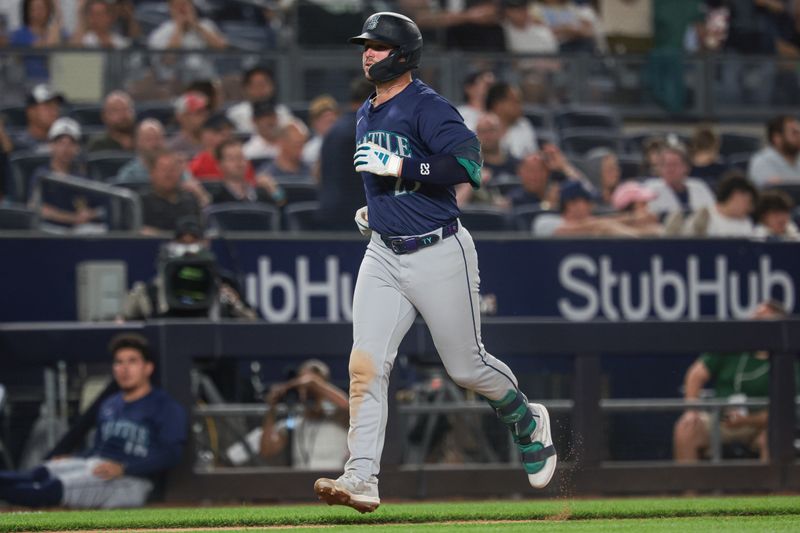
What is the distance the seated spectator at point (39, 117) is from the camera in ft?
39.6

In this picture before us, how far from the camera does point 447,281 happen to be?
613 cm

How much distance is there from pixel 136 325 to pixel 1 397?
0.89 meters

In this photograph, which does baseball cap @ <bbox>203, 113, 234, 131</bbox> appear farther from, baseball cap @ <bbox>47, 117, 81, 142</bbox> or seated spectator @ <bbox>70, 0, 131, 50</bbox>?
seated spectator @ <bbox>70, 0, 131, 50</bbox>

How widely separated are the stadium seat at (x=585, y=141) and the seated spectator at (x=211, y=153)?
2.95m

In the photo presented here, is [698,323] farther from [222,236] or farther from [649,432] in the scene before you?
[222,236]

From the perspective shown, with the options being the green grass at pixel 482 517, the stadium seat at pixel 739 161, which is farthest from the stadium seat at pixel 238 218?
the stadium seat at pixel 739 161

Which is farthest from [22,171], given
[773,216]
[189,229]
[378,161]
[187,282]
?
[378,161]

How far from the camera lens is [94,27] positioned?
44.9 ft

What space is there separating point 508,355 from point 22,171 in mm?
4289

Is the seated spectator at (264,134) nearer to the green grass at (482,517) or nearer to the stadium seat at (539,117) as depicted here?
the stadium seat at (539,117)

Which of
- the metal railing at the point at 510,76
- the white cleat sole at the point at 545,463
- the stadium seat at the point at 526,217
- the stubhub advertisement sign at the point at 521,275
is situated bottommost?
the white cleat sole at the point at 545,463

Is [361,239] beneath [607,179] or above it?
beneath

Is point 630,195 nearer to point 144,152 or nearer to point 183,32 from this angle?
point 144,152

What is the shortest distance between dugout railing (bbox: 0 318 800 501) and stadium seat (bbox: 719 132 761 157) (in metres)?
5.32
